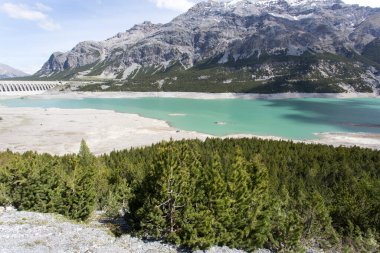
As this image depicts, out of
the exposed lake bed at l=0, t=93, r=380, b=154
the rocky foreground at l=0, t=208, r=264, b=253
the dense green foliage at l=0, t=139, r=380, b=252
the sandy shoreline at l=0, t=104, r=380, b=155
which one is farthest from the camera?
the exposed lake bed at l=0, t=93, r=380, b=154

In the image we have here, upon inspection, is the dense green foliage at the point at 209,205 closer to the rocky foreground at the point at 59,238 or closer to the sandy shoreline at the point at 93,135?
the rocky foreground at the point at 59,238

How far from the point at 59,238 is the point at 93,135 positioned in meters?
71.8

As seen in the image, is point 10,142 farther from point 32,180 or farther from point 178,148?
point 178,148

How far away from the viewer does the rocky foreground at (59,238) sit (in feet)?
65.8

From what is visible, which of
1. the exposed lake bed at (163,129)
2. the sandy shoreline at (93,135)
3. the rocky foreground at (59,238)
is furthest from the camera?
the exposed lake bed at (163,129)

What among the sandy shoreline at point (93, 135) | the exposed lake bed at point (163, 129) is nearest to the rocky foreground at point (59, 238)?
the sandy shoreline at point (93, 135)

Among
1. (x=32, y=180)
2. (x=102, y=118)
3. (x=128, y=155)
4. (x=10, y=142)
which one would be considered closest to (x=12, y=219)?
(x=32, y=180)

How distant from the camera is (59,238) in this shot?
844 inches

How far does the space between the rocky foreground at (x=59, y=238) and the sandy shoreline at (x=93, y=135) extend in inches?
1914

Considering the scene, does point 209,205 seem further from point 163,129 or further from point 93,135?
point 163,129

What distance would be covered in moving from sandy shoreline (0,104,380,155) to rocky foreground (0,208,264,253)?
159 ft

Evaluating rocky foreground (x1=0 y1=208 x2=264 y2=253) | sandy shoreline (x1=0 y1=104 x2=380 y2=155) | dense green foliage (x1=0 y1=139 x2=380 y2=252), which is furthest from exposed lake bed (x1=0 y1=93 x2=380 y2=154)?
rocky foreground (x1=0 y1=208 x2=264 y2=253)

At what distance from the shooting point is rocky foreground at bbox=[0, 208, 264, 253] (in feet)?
65.8

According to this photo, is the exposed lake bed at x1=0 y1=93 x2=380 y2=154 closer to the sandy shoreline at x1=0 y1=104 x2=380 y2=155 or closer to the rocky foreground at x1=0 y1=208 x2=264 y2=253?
the sandy shoreline at x1=0 y1=104 x2=380 y2=155
